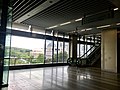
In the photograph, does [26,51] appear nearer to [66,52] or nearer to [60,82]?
[66,52]

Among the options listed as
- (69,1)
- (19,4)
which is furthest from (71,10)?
(19,4)

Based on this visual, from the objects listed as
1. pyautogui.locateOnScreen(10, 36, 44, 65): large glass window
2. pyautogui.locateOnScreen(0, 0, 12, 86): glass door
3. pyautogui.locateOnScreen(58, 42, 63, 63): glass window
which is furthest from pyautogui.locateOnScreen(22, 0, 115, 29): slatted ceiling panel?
pyautogui.locateOnScreen(58, 42, 63, 63): glass window

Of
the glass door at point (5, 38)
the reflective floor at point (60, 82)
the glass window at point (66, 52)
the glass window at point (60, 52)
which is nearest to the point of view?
the glass door at point (5, 38)

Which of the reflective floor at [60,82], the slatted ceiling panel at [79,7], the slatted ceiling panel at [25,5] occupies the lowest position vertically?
the reflective floor at [60,82]

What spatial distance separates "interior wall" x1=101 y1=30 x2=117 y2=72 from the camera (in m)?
9.86

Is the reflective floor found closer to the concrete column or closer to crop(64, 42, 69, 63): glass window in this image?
crop(64, 42, 69, 63): glass window

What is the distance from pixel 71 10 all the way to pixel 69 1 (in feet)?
3.55

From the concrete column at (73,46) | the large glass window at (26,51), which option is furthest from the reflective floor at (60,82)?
the concrete column at (73,46)

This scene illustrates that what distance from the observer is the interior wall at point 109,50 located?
388 inches

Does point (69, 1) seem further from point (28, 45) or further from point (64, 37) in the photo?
point (64, 37)

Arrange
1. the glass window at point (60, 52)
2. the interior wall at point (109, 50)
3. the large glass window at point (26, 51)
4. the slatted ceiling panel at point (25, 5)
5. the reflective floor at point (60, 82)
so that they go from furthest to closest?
the glass window at point (60, 52) → the large glass window at point (26, 51) → the interior wall at point (109, 50) → the slatted ceiling panel at point (25, 5) → the reflective floor at point (60, 82)

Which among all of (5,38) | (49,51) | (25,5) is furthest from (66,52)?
(5,38)

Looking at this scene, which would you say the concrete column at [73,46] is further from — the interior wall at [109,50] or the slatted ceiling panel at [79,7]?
the slatted ceiling panel at [79,7]

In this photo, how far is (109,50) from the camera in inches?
405
